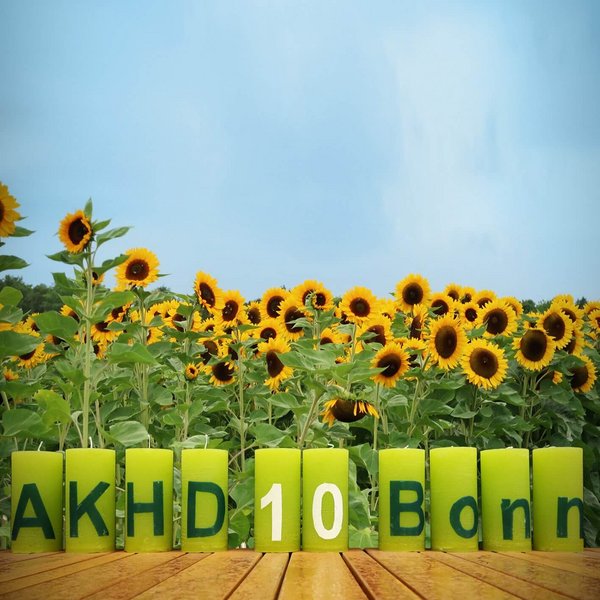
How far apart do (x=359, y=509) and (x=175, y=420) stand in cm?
119

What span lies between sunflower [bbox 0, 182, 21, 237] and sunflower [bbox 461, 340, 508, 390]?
104 inches

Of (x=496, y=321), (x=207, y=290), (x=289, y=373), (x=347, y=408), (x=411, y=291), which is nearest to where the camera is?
(x=347, y=408)

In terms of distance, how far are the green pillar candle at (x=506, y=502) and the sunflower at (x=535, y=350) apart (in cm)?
271

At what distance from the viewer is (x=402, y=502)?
204 centimetres

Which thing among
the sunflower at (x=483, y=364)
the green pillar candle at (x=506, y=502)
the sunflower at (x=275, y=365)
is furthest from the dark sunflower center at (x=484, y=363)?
the green pillar candle at (x=506, y=502)

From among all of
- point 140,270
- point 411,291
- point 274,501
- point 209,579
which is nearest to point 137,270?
point 140,270

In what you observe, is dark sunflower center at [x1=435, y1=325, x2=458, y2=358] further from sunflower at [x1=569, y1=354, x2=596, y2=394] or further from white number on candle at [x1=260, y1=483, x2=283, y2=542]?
white number on candle at [x1=260, y1=483, x2=283, y2=542]

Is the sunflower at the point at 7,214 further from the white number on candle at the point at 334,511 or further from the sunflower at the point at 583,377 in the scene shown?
the sunflower at the point at 583,377

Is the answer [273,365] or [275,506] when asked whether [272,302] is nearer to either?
[273,365]

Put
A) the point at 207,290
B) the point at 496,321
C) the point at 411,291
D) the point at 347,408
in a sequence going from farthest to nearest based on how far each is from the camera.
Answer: the point at 496,321 → the point at 411,291 → the point at 207,290 → the point at 347,408

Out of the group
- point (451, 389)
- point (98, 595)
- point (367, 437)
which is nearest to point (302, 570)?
point (98, 595)

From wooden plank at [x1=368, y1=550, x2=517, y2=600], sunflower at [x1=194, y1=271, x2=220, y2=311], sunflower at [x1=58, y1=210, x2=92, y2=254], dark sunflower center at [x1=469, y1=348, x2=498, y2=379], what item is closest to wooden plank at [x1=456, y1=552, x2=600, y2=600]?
wooden plank at [x1=368, y1=550, x2=517, y2=600]

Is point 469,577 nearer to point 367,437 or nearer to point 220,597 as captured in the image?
point 220,597

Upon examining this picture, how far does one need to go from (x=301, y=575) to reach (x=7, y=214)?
1.43 meters
